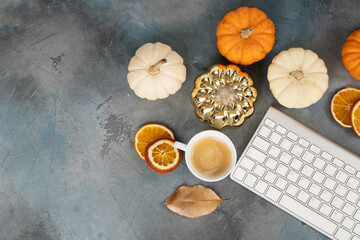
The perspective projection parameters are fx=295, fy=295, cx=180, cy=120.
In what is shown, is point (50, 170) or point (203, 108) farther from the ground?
point (203, 108)

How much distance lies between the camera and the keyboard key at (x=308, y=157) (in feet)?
3.66

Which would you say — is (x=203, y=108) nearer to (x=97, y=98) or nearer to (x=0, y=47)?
(x=97, y=98)

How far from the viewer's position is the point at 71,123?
1218 mm

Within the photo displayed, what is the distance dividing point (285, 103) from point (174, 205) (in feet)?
1.91

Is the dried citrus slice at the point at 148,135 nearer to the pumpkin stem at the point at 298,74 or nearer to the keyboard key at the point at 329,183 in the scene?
the pumpkin stem at the point at 298,74

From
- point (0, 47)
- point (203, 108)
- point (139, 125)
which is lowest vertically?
point (139, 125)

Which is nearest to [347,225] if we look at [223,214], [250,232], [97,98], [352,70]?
[250,232]

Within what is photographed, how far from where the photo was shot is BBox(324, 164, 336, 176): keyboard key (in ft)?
3.64

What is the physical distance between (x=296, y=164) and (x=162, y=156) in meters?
0.51

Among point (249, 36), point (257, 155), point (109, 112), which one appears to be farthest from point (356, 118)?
point (109, 112)

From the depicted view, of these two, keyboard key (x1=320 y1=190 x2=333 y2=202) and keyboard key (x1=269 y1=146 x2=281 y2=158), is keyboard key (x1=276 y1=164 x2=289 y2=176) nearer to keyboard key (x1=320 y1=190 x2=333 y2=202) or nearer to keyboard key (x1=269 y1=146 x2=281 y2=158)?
keyboard key (x1=269 y1=146 x2=281 y2=158)

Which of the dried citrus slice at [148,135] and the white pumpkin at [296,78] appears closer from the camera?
the white pumpkin at [296,78]

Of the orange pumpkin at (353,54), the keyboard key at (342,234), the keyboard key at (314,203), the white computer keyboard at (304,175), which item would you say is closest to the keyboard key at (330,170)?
the white computer keyboard at (304,175)

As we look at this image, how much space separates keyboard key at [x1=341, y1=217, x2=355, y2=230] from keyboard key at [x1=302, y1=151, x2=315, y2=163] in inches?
9.9
